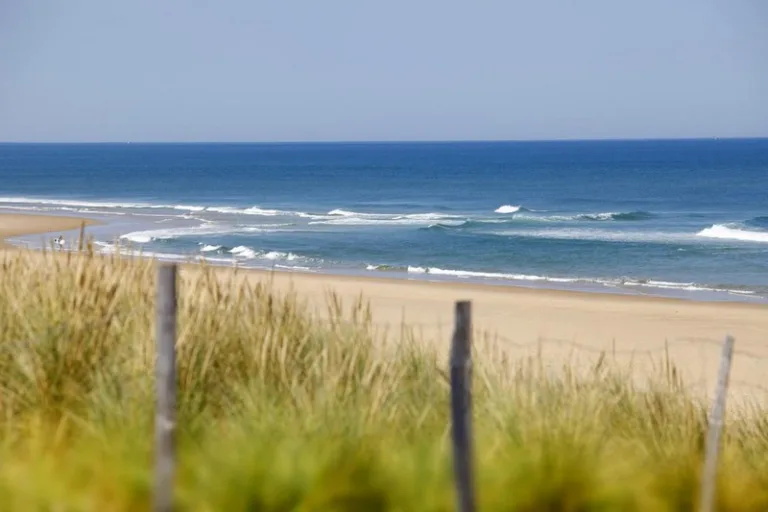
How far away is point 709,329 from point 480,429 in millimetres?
12468

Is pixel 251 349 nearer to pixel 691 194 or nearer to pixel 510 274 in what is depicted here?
pixel 510 274

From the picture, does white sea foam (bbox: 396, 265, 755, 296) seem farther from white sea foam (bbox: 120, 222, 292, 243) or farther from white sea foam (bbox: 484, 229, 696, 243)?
white sea foam (bbox: 120, 222, 292, 243)

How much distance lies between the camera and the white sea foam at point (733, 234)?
34.8 metres

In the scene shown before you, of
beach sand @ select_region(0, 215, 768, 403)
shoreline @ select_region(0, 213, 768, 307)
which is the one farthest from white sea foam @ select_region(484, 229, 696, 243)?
beach sand @ select_region(0, 215, 768, 403)

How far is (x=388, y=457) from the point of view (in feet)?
16.3

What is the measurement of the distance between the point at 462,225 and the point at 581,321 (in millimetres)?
21964

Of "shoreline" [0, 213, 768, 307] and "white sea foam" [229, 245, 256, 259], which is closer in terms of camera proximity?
"shoreline" [0, 213, 768, 307]

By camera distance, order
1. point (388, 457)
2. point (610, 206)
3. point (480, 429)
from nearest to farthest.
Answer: point (388, 457)
point (480, 429)
point (610, 206)

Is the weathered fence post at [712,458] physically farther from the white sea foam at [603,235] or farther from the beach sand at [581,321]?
the white sea foam at [603,235]

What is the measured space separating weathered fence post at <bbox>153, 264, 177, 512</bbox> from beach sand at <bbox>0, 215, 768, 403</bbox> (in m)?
8.01

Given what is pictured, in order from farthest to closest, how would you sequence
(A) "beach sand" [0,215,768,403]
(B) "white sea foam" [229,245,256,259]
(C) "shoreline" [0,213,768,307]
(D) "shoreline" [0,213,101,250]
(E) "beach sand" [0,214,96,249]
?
1. (E) "beach sand" [0,214,96,249]
2. (D) "shoreline" [0,213,101,250]
3. (B) "white sea foam" [229,245,256,259]
4. (C) "shoreline" [0,213,768,307]
5. (A) "beach sand" [0,215,768,403]

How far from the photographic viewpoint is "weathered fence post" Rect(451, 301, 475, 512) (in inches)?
161

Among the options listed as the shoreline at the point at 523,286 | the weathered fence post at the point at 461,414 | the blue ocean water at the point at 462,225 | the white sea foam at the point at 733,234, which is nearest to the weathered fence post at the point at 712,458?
the weathered fence post at the point at 461,414

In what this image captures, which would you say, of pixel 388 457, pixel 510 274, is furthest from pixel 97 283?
pixel 510 274
